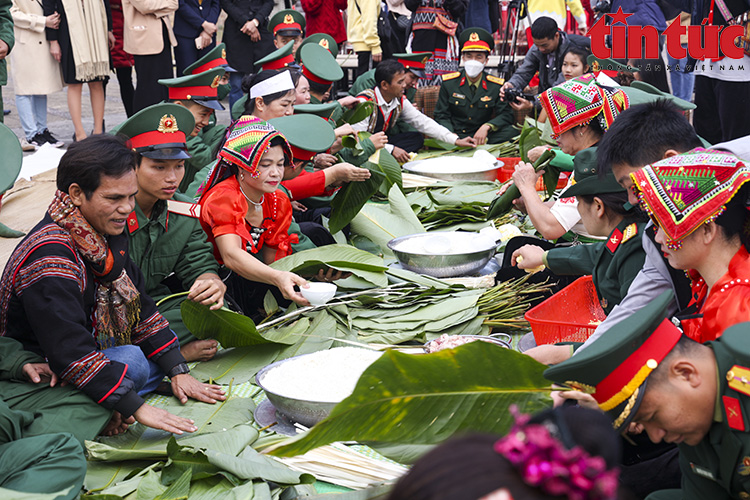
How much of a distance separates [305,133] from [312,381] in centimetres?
186

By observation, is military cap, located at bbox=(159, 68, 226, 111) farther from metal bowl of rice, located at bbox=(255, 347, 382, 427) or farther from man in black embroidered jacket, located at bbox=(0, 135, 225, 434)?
metal bowl of rice, located at bbox=(255, 347, 382, 427)

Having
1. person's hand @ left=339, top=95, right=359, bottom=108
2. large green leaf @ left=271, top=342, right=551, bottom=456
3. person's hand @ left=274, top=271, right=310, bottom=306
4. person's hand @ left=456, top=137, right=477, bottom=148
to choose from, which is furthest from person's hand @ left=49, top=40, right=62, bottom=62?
large green leaf @ left=271, top=342, right=551, bottom=456

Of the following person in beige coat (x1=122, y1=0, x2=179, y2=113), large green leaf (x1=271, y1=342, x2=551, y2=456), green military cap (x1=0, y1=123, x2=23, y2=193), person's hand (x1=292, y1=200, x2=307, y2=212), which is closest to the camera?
large green leaf (x1=271, y1=342, x2=551, y2=456)

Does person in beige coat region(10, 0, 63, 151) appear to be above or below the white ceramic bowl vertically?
above

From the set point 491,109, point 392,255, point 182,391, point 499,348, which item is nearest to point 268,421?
point 182,391

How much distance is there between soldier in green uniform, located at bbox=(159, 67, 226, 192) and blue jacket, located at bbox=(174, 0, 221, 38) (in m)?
2.47

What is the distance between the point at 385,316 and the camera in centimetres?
314

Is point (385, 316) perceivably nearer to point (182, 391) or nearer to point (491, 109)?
point (182, 391)

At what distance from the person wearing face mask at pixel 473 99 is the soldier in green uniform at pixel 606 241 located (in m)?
4.10

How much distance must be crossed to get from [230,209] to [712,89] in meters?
3.70

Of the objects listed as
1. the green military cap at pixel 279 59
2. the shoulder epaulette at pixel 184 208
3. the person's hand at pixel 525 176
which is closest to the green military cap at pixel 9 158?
the shoulder epaulette at pixel 184 208

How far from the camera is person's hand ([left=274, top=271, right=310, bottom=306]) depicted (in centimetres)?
288

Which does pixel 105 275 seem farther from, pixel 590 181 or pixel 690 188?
pixel 690 188

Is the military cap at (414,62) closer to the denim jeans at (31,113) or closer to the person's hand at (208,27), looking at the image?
the person's hand at (208,27)
